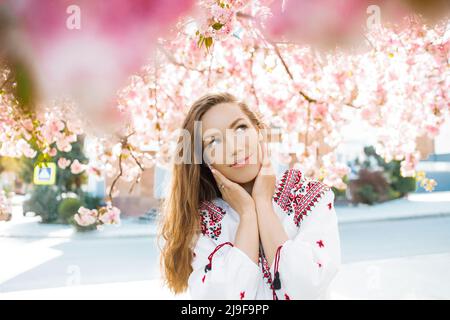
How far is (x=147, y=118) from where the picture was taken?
4801 mm

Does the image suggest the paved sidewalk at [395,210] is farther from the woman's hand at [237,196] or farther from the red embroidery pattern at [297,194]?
the woman's hand at [237,196]

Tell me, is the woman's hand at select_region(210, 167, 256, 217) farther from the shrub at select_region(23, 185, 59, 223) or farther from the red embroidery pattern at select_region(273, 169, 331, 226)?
the shrub at select_region(23, 185, 59, 223)

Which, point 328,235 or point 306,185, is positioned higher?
point 306,185

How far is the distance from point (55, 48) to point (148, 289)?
3.99m

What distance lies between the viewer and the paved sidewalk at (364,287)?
15.8 ft

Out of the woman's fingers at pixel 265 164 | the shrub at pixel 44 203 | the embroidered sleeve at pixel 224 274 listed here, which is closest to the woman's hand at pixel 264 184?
the woman's fingers at pixel 265 164

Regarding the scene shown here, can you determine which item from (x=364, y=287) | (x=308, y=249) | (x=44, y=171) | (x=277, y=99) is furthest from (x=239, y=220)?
(x=364, y=287)

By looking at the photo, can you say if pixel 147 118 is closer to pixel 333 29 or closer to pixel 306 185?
pixel 333 29

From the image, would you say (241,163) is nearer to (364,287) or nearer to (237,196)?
(237,196)

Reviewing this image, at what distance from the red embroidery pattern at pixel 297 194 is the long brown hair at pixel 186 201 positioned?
0.35m

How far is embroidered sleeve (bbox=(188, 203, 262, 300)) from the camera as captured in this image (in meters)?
1.33

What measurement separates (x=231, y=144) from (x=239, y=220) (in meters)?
0.34

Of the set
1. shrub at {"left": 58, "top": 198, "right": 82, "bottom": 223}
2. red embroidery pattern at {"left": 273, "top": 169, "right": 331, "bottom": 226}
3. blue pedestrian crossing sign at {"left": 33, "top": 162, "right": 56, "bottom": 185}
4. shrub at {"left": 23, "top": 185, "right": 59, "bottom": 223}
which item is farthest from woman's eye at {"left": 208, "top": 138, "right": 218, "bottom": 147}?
shrub at {"left": 23, "top": 185, "right": 59, "bottom": 223}
